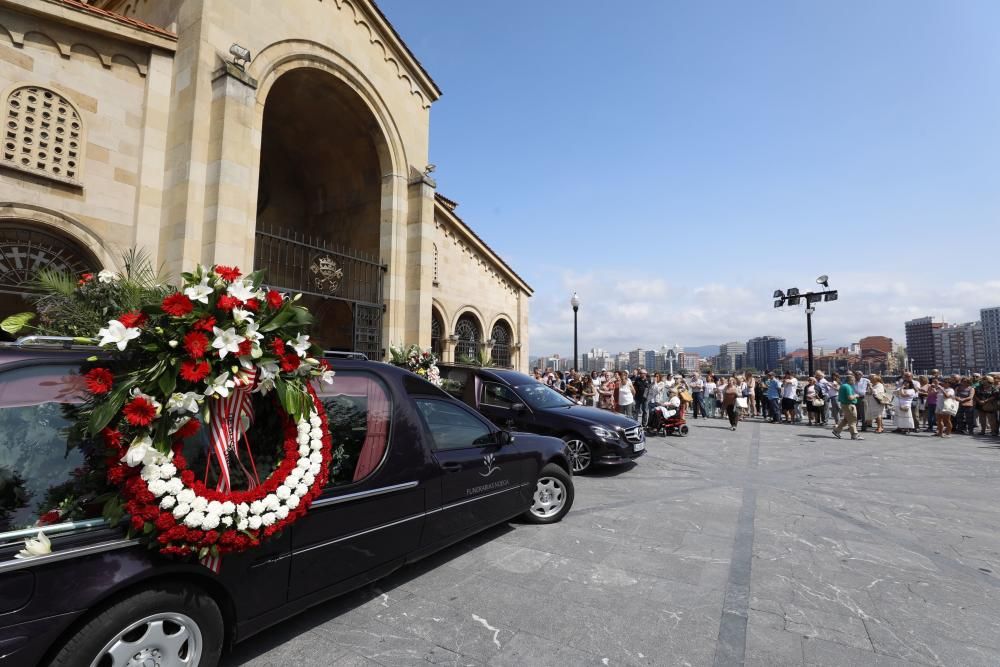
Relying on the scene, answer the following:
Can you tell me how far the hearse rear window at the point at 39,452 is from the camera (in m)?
1.83

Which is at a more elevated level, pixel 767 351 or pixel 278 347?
pixel 767 351

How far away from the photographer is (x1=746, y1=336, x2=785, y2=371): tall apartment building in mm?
121875

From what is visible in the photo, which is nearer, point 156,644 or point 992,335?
point 156,644

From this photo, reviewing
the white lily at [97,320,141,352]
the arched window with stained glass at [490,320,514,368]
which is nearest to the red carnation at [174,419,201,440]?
the white lily at [97,320,141,352]

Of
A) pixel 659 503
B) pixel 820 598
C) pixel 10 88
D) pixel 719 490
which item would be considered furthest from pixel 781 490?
pixel 10 88

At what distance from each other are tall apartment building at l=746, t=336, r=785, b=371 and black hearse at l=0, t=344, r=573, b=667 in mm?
131883

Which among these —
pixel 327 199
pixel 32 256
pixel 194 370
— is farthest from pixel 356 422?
pixel 327 199

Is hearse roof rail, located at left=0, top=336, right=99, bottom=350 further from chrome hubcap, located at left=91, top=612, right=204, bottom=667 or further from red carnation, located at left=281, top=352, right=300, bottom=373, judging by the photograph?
chrome hubcap, located at left=91, top=612, right=204, bottom=667

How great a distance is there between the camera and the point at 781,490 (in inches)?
262

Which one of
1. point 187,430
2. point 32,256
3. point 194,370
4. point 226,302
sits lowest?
point 187,430

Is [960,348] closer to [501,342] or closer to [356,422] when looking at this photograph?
[501,342]

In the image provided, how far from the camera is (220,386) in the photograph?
2279 mm

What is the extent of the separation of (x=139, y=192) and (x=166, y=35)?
2.88 meters

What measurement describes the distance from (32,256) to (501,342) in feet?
47.4
